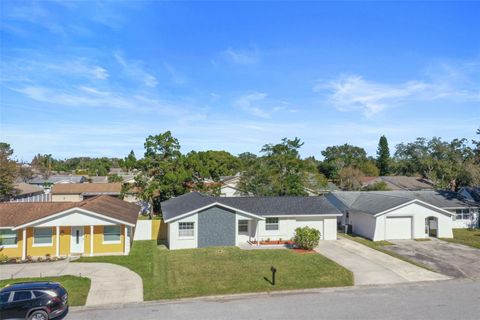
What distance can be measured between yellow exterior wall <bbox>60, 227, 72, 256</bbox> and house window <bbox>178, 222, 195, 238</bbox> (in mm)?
7625

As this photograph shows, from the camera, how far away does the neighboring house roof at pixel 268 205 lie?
2869 centimetres

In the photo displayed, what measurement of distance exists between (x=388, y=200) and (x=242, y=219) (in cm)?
1397

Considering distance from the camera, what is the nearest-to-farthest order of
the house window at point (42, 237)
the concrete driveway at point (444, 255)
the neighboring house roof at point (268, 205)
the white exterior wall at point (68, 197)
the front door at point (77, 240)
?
the concrete driveway at point (444, 255), the house window at point (42, 237), the front door at point (77, 240), the neighboring house roof at point (268, 205), the white exterior wall at point (68, 197)

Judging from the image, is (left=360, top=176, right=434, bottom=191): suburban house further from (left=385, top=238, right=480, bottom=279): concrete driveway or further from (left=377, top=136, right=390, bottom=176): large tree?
(left=385, top=238, right=480, bottom=279): concrete driveway

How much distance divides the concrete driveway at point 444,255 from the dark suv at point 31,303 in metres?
20.2

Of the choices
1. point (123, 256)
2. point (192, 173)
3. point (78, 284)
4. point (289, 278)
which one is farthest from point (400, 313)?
point (192, 173)

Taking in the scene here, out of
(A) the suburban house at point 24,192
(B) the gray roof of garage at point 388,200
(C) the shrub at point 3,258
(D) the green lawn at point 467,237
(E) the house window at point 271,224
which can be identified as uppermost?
(B) the gray roof of garage at point 388,200

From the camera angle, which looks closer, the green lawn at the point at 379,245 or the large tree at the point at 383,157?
the green lawn at the point at 379,245

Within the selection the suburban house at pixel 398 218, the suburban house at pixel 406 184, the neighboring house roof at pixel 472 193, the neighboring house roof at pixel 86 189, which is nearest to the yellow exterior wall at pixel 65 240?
the suburban house at pixel 398 218

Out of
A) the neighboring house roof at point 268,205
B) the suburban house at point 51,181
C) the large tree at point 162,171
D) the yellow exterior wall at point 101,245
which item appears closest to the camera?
the yellow exterior wall at point 101,245

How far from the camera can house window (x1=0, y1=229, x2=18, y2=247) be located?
23.7m

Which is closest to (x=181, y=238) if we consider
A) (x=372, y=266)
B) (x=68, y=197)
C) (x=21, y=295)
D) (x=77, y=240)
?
(x=77, y=240)

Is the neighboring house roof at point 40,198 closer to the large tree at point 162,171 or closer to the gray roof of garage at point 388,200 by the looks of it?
the large tree at point 162,171

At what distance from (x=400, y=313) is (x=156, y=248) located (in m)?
18.0
